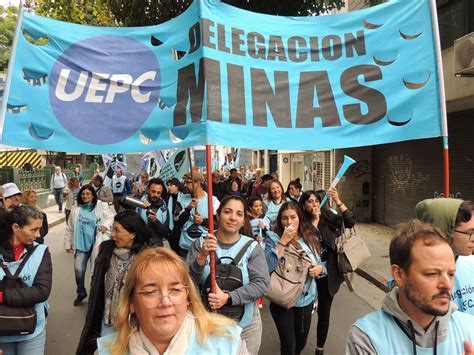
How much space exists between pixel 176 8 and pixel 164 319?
752 cm

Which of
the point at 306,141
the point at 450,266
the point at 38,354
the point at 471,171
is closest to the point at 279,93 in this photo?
the point at 306,141

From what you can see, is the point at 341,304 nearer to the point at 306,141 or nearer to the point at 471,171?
the point at 306,141

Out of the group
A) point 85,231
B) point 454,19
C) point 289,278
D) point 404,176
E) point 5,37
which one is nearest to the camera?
point 289,278

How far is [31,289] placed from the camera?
9.09 ft

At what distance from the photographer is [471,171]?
8664 mm

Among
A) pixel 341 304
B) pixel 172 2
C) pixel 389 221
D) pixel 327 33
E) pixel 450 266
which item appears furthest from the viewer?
pixel 389 221

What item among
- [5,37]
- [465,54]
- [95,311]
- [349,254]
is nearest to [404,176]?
[465,54]

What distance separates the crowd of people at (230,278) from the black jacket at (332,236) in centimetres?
1

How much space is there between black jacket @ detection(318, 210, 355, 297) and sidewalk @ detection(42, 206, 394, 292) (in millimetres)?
3060

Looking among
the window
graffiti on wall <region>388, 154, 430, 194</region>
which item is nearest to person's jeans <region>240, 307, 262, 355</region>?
the window

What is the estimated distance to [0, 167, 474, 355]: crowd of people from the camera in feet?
5.23

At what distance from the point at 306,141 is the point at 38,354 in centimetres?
254

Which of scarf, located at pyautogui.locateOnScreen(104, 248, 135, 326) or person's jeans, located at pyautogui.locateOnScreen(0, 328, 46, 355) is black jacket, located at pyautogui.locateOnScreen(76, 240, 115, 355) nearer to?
scarf, located at pyautogui.locateOnScreen(104, 248, 135, 326)

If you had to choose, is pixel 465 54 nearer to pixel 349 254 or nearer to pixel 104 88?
pixel 349 254
